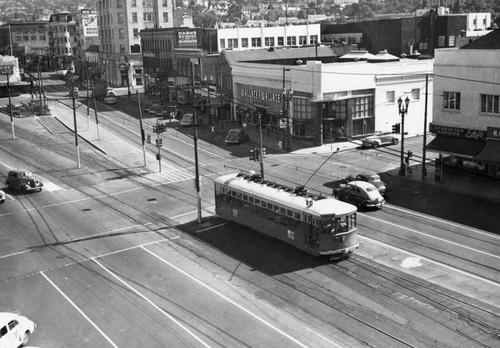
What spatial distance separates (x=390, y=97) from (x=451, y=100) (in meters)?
18.6

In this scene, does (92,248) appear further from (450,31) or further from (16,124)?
(450,31)

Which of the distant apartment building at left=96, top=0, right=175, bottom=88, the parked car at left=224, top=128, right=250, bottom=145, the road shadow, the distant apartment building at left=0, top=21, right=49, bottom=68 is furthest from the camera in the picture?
the distant apartment building at left=0, top=21, right=49, bottom=68

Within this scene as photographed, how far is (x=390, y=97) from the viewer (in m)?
65.8

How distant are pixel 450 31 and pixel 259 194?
70.3 meters

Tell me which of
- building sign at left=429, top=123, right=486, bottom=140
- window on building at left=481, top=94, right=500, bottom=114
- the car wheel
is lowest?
the car wheel

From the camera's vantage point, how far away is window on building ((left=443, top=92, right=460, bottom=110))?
1850 inches

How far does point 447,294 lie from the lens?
2627 cm

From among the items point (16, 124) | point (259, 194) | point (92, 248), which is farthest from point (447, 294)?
point (16, 124)

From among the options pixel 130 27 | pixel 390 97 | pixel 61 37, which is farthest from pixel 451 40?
pixel 61 37

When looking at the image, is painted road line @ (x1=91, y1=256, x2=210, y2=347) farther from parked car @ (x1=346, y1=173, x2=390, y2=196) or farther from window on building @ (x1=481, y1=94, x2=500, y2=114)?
window on building @ (x1=481, y1=94, x2=500, y2=114)

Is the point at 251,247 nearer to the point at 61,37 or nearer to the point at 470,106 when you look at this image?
the point at 470,106

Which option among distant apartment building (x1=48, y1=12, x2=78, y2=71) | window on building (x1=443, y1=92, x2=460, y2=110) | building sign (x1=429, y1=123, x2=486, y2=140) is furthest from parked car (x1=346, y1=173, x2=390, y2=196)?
distant apartment building (x1=48, y1=12, x2=78, y2=71)

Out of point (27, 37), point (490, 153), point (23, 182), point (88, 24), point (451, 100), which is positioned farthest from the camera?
point (27, 37)

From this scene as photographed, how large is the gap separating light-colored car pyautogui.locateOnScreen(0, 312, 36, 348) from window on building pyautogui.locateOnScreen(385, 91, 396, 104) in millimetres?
49313
